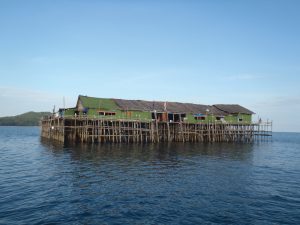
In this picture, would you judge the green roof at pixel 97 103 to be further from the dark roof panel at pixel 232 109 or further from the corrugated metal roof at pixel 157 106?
the dark roof panel at pixel 232 109

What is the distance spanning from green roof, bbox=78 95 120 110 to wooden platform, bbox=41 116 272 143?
2.35m

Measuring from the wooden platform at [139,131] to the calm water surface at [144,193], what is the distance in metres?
15.1

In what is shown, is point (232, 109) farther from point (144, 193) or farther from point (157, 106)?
point (144, 193)

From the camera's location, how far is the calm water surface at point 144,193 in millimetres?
12641

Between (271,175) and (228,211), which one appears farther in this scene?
(271,175)

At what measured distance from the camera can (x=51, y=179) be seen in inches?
760

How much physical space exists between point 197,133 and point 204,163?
77.8 ft

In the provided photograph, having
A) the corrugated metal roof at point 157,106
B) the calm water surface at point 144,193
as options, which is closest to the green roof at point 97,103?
the corrugated metal roof at point 157,106

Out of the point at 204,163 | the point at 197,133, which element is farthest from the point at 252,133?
the point at 204,163

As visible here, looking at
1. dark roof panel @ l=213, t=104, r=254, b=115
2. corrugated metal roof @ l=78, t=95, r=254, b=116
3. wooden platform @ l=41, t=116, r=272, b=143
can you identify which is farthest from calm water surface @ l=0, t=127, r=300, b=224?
dark roof panel @ l=213, t=104, r=254, b=115

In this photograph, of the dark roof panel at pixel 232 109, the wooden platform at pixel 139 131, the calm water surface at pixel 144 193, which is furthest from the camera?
the dark roof panel at pixel 232 109

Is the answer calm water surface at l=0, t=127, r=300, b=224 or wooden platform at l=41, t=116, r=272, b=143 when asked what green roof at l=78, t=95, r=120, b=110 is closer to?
wooden platform at l=41, t=116, r=272, b=143

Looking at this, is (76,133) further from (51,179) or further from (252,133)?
(252,133)

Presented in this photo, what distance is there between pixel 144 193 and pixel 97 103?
29.5 metres
